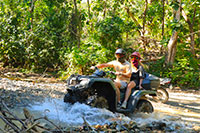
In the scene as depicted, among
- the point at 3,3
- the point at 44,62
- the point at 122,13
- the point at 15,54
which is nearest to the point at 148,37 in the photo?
the point at 122,13

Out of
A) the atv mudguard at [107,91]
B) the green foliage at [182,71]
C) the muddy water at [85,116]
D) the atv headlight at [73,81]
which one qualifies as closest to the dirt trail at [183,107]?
the muddy water at [85,116]

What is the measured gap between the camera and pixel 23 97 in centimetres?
626

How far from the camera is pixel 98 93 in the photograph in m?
5.50

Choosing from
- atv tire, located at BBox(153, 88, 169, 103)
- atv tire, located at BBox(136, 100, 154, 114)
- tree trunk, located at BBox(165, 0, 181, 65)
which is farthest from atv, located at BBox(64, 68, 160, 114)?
tree trunk, located at BBox(165, 0, 181, 65)

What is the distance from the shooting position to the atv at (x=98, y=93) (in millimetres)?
5133

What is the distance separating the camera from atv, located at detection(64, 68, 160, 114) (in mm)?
5133

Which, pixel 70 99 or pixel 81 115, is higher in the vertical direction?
pixel 70 99

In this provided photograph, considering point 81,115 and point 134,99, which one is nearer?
point 81,115

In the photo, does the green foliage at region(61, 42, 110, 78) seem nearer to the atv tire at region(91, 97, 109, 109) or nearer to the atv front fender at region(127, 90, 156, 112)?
the atv front fender at region(127, 90, 156, 112)

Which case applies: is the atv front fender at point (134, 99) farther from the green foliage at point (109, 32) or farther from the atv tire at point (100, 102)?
the green foliage at point (109, 32)

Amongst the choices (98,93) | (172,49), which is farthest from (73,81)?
(172,49)

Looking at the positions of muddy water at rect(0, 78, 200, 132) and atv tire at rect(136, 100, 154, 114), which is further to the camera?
atv tire at rect(136, 100, 154, 114)

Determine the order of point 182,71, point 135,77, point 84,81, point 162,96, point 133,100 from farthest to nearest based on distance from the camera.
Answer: point 182,71 < point 162,96 < point 135,77 < point 133,100 < point 84,81

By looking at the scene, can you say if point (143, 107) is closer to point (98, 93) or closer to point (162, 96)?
point (98, 93)
